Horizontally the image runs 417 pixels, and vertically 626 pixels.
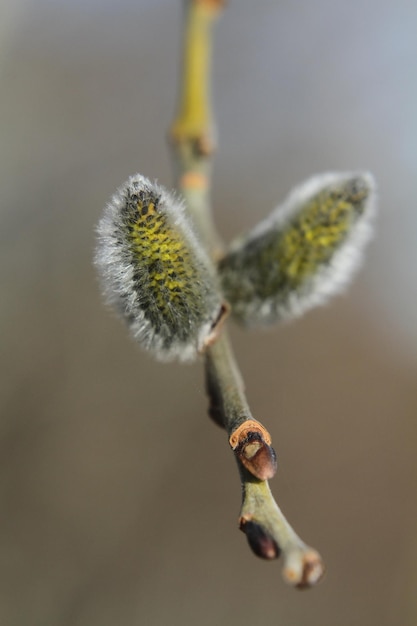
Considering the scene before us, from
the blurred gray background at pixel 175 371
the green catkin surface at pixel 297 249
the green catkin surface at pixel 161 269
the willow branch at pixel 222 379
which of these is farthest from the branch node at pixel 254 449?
the blurred gray background at pixel 175 371

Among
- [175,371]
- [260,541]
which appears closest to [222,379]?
[260,541]

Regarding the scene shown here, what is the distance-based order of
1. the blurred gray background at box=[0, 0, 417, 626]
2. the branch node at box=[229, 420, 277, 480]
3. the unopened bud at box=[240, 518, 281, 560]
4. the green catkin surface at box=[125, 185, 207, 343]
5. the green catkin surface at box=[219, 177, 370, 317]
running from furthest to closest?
the blurred gray background at box=[0, 0, 417, 626] < the green catkin surface at box=[219, 177, 370, 317] < the green catkin surface at box=[125, 185, 207, 343] < the branch node at box=[229, 420, 277, 480] < the unopened bud at box=[240, 518, 281, 560]

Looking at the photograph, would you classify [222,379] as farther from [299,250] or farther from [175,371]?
[175,371]

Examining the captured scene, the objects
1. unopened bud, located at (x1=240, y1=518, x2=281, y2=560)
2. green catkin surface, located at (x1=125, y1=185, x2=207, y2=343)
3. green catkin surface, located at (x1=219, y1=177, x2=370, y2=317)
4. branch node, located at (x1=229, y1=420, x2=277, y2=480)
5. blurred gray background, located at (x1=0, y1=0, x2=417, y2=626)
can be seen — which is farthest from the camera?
blurred gray background, located at (x1=0, y1=0, x2=417, y2=626)

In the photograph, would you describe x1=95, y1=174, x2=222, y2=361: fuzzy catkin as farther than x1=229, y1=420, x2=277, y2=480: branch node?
Yes

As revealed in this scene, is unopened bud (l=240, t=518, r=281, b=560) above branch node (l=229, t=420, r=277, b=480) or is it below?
below

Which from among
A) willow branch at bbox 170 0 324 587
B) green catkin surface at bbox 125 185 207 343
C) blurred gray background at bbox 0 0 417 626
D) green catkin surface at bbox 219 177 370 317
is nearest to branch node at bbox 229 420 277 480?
willow branch at bbox 170 0 324 587

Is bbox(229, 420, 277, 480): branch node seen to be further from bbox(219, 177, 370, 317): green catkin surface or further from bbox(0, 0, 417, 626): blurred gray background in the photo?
bbox(0, 0, 417, 626): blurred gray background

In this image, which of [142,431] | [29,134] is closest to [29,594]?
[142,431]

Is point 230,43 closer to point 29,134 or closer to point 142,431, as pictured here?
point 29,134
